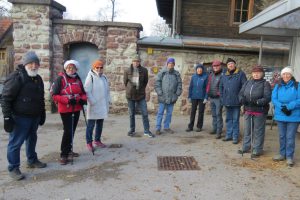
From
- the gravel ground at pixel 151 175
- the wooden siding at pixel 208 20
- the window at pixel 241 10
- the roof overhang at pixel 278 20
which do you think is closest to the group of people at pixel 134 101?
the gravel ground at pixel 151 175

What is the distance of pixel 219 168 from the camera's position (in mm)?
5723

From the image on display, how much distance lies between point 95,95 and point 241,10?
9353mm

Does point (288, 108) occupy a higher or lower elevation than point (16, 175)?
higher

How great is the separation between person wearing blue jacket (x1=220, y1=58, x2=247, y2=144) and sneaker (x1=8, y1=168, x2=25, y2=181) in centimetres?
443

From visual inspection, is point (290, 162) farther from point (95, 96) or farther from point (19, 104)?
point (19, 104)

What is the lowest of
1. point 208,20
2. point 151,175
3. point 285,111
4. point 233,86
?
point 151,175

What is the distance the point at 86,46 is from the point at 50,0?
1.85 m

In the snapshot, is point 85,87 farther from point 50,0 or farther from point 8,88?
point 50,0

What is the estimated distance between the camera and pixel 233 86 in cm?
724

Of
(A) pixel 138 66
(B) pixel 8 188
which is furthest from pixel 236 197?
(A) pixel 138 66

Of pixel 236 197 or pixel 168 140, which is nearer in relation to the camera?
pixel 236 197

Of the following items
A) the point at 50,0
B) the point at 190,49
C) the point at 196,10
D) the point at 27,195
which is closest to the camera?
the point at 27,195

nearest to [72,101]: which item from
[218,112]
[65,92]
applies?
[65,92]

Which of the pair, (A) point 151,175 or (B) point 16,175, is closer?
(B) point 16,175
